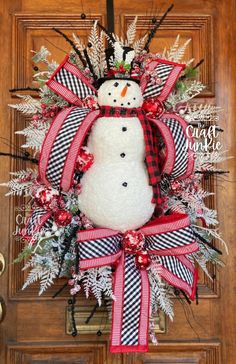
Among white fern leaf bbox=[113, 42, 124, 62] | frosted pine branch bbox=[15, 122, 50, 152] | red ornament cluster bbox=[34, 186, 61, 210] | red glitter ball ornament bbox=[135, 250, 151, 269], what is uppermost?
white fern leaf bbox=[113, 42, 124, 62]

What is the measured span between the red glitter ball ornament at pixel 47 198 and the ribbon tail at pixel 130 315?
0.17 m

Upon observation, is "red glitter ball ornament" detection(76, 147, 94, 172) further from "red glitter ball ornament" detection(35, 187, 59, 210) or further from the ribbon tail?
the ribbon tail

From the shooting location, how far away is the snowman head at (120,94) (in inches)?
32.7

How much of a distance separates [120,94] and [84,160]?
0.13m

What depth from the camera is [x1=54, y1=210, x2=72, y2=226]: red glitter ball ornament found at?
0.85 m

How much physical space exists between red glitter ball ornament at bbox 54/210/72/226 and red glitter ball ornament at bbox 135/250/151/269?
5.2 inches

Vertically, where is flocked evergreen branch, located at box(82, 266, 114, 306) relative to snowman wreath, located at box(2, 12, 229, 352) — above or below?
below

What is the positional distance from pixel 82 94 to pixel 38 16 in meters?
0.36

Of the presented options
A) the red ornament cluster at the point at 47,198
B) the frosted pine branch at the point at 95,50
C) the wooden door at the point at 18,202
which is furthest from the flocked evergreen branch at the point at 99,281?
the frosted pine branch at the point at 95,50

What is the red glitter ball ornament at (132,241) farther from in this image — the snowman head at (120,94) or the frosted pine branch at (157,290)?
the snowman head at (120,94)

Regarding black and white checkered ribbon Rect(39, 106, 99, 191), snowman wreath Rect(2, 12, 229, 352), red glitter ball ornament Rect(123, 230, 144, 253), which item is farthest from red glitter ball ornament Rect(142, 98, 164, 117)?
red glitter ball ornament Rect(123, 230, 144, 253)

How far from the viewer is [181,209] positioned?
2.95 feet

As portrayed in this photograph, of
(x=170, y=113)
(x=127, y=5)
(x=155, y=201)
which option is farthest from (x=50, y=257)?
(x=127, y=5)

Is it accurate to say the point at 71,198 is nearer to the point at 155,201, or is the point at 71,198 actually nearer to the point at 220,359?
the point at 155,201
